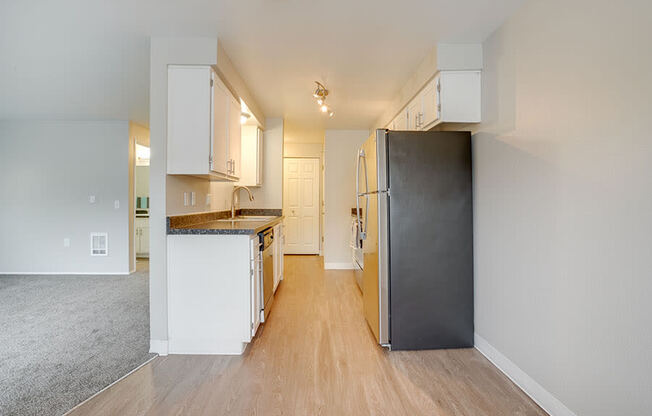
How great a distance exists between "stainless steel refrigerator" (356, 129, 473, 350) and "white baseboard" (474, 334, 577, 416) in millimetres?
144

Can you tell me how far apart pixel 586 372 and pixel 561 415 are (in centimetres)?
31

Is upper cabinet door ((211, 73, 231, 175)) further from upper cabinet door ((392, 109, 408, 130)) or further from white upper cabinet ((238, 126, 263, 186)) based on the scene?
upper cabinet door ((392, 109, 408, 130))

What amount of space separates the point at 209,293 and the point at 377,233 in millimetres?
1335

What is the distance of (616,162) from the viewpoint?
4.13 feet

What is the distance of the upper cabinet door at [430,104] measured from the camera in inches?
91.0

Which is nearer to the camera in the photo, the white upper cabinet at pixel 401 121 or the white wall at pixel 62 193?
the white upper cabinet at pixel 401 121

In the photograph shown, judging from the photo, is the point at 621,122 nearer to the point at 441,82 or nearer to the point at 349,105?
the point at 441,82

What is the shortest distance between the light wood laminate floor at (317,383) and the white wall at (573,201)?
335 millimetres

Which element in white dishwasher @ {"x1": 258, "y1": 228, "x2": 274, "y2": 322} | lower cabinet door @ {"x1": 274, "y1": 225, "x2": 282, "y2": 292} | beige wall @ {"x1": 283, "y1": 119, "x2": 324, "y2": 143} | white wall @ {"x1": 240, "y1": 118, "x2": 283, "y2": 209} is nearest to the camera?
white dishwasher @ {"x1": 258, "y1": 228, "x2": 274, "y2": 322}

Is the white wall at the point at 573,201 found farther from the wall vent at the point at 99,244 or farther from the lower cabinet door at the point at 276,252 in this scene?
the wall vent at the point at 99,244

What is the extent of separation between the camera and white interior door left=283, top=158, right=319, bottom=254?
20.9ft

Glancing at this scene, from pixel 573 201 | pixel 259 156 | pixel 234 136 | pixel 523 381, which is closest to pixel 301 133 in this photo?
pixel 259 156

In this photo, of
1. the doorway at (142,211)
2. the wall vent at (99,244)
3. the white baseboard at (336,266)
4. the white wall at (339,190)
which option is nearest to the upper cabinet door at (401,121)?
the white wall at (339,190)

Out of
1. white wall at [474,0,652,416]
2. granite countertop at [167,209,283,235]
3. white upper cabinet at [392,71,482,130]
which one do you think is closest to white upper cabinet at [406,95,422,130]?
white upper cabinet at [392,71,482,130]
